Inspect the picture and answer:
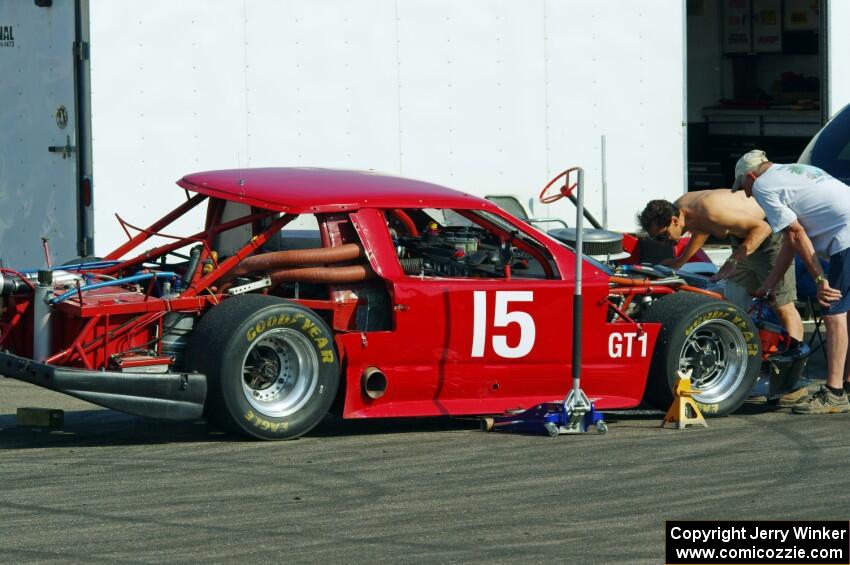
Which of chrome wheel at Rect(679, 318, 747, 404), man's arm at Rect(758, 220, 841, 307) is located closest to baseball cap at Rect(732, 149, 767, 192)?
man's arm at Rect(758, 220, 841, 307)

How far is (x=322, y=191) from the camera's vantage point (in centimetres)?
908

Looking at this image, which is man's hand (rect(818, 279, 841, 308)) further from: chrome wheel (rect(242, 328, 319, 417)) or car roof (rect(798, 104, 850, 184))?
chrome wheel (rect(242, 328, 319, 417))

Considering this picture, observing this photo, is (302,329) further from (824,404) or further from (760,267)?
(760,267)

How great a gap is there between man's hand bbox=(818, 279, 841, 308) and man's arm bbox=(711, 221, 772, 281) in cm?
96

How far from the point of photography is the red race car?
8.57 meters

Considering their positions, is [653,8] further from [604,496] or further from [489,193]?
[604,496]

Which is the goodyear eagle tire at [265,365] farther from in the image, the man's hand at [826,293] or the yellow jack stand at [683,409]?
the man's hand at [826,293]

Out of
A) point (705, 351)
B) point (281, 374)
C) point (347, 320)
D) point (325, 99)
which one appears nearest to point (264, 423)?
point (281, 374)

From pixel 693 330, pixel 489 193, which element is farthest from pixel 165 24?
pixel 693 330

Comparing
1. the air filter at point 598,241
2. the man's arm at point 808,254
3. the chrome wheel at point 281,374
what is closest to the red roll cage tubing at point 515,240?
the chrome wheel at point 281,374

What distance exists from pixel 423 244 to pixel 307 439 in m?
1.42

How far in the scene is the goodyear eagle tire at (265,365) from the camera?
27.9 ft

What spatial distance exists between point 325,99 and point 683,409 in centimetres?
458

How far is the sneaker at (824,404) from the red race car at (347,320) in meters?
0.49
